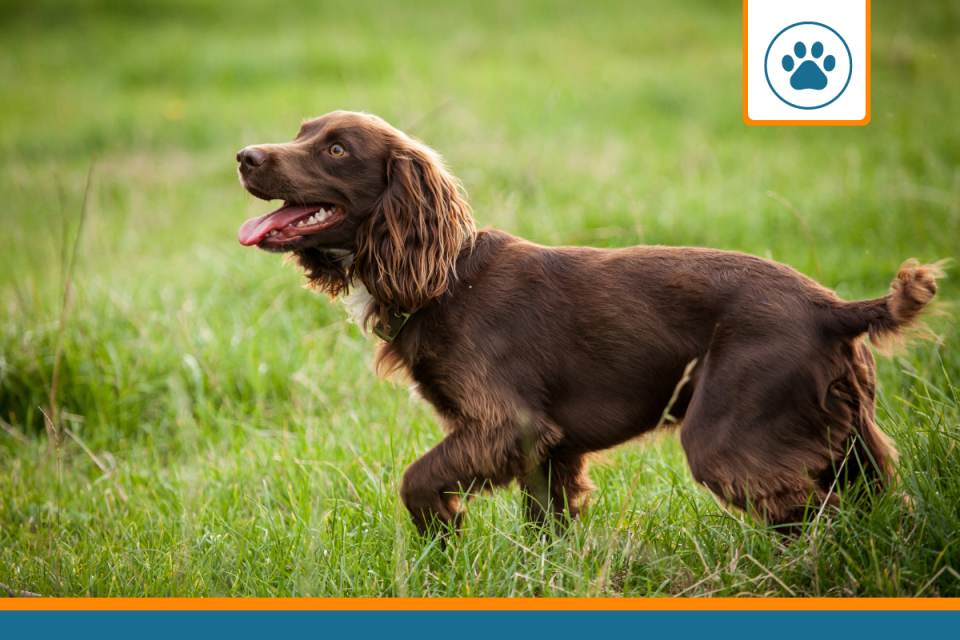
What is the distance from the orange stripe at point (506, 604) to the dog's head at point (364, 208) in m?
1.04

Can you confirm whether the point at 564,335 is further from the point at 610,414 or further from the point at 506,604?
the point at 506,604

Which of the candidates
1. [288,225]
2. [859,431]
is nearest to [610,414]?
[859,431]

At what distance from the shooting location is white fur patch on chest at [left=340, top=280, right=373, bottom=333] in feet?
11.5

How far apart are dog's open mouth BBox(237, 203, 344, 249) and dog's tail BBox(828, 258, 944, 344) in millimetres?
1641

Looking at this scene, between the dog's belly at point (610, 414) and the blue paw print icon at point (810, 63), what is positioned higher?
the blue paw print icon at point (810, 63)

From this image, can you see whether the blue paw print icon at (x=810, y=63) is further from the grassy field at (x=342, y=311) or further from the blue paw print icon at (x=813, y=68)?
the grassy field at (x=342, y=311)

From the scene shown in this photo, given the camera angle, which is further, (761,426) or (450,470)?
Answer: (450,470)

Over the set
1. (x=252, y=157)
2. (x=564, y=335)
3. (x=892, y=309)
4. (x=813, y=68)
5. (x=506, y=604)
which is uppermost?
(x=813, y=68)

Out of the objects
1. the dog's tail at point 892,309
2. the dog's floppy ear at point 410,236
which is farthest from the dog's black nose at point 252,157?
the dog's tail at point 892,309

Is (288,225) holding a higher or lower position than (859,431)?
higher

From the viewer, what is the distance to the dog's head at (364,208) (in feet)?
10.8

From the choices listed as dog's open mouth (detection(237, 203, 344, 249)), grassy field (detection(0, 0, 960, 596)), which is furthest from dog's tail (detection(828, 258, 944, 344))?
dog's open mouth (detection(237, 203, 344, 249))

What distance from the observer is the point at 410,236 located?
11.0 ft

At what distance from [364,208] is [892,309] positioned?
1701 mm
